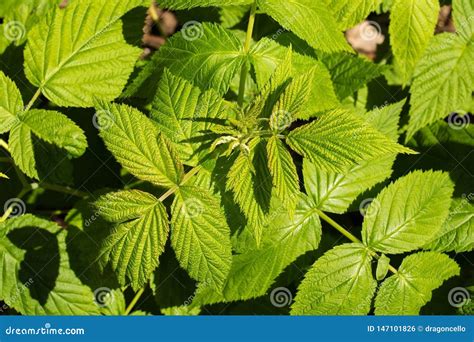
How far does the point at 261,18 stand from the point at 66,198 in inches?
64.7

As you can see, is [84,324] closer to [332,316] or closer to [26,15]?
[332,316]

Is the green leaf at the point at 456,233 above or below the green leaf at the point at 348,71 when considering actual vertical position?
below

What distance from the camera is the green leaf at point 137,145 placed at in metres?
2.42

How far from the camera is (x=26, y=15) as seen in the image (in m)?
3.26

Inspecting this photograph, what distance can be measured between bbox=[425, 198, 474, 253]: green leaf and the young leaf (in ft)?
3.48

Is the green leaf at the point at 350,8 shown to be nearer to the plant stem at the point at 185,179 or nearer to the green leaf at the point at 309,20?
the green leaf at the point at 309,20

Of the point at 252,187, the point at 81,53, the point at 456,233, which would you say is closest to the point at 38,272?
the point at 81,53

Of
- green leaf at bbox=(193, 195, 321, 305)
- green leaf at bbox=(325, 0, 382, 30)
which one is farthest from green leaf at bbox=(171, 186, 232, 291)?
green leaf at bbox=(325, 0, 382, 30)

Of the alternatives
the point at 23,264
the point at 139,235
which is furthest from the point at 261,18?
the point at 23,264

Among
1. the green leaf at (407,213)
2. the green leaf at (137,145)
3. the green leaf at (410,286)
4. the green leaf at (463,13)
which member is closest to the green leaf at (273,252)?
the green leaf at (407,213)

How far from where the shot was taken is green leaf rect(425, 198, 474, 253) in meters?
2.98

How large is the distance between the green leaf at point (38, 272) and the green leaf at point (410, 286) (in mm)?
1516

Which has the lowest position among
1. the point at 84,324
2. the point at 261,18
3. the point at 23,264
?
the point at 84,324

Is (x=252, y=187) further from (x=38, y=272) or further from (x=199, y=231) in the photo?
(x=38, y=272)
